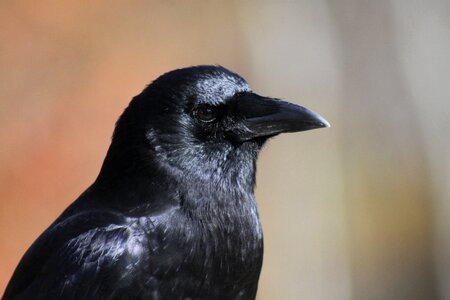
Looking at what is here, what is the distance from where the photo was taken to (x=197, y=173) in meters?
3.87

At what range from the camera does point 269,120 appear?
393 centimetres

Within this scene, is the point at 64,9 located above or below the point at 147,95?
above

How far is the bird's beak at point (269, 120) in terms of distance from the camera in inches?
155

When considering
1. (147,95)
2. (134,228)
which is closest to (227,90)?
(147,95)

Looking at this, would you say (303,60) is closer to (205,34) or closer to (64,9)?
(205,34)

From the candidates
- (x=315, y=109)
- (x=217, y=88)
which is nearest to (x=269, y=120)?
(x=217, y=88)

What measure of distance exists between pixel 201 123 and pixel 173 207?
319mm

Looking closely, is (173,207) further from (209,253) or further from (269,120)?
(269,120)

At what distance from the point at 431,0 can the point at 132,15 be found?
1.89 meters

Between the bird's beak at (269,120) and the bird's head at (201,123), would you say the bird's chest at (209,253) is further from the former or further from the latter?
the bird's beak at (269,120)

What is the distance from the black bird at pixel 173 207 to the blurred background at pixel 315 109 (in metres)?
2.74

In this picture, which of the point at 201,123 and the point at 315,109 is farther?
the point at 315,109

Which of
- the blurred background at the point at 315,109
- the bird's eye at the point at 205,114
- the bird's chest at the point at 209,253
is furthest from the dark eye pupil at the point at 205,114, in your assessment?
the blurred background at the point at 315,109

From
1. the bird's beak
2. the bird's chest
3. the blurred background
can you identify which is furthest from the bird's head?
Result: the blurred background
